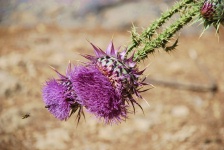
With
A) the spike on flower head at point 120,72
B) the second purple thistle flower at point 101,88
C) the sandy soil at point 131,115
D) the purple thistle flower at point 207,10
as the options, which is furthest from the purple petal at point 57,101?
the sandy soil at point 131,115

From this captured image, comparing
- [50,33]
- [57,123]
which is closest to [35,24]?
[50,33]

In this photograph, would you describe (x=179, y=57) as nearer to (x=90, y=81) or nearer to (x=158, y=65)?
(x=158, y=65)

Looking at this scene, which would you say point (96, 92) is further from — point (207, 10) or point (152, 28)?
point (207, 10)

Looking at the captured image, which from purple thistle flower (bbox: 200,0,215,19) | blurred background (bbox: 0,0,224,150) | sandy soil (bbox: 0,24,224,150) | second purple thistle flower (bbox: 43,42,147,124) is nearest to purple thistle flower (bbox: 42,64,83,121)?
second purple thistle flower (bbox: 43,42,147,124)

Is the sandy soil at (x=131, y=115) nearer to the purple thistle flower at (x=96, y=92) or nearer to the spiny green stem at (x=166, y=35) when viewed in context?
the spiny green stem at (x=166, y=35)

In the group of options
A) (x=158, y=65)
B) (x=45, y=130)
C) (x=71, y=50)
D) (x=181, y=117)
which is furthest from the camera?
(x=71, y=50)
